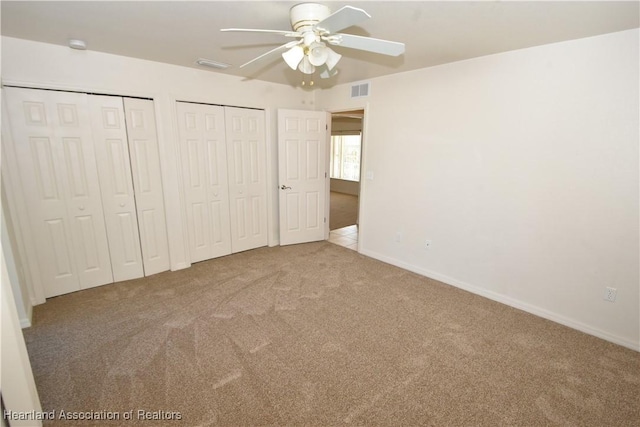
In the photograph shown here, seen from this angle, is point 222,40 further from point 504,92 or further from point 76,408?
point 76,408

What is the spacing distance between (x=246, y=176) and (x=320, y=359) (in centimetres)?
275

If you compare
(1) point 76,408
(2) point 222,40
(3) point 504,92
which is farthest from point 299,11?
(1) point 76,408

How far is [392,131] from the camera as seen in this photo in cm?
369

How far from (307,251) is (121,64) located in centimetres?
308

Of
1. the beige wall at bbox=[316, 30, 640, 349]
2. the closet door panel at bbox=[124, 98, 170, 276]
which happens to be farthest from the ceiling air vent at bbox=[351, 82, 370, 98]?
the closet door panel at bbox=[124, 98, 170, 276]

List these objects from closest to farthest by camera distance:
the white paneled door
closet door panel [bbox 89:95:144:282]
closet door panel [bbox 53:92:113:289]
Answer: closet door panel [bbox 53:92:113:289] → closet door panel [bbox 89:95:144:282] → the white paneled door

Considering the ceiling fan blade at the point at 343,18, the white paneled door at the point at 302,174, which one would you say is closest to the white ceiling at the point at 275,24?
the ceiling fan blade at the point at 343,18

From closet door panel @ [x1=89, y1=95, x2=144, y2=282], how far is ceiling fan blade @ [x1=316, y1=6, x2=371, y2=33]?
254 cm

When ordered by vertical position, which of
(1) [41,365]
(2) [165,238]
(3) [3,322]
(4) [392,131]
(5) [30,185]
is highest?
(4) [392,131]

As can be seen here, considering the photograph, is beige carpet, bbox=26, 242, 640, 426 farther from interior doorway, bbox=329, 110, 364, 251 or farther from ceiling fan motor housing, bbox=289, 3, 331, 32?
interior doorway, bbox=329, 110, 364, 251

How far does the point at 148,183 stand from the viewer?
11.0 feet

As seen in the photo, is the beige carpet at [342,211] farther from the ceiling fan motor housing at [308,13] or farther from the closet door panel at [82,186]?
the ceiling fan motor housing at [308,13]

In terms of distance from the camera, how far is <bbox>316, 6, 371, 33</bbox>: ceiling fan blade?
1366 mm

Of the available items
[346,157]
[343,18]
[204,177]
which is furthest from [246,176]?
[346,157]
